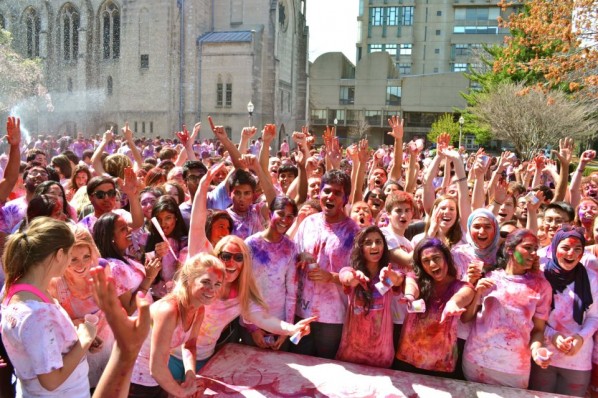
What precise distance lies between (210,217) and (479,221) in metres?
2.26

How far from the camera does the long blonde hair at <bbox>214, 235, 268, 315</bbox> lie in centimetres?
357

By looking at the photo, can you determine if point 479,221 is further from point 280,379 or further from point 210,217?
point 210,217

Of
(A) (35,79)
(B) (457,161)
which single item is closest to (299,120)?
(A) (35,79)

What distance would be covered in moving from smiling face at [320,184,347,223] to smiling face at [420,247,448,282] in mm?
832

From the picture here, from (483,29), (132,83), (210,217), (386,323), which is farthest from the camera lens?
(483,29)

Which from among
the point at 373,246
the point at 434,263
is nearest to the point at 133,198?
the point at 373,246

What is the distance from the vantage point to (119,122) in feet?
136

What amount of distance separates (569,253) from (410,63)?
68.6 metres

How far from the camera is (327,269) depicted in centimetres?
403

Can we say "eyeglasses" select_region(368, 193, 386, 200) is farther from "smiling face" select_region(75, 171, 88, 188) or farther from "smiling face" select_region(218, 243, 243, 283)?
"smiling face" select_region(75, 171, 88, 188)

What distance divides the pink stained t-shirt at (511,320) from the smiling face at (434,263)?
392 mm

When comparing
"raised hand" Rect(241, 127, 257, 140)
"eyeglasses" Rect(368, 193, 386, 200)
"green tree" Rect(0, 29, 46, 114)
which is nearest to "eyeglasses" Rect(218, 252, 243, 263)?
"eyeglasses" Rect(368, 193, 386, 200)

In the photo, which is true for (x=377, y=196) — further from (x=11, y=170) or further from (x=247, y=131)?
(x=11, y=170)

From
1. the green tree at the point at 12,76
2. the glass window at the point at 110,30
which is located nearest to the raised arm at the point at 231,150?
the green tree at the point at 12,76
